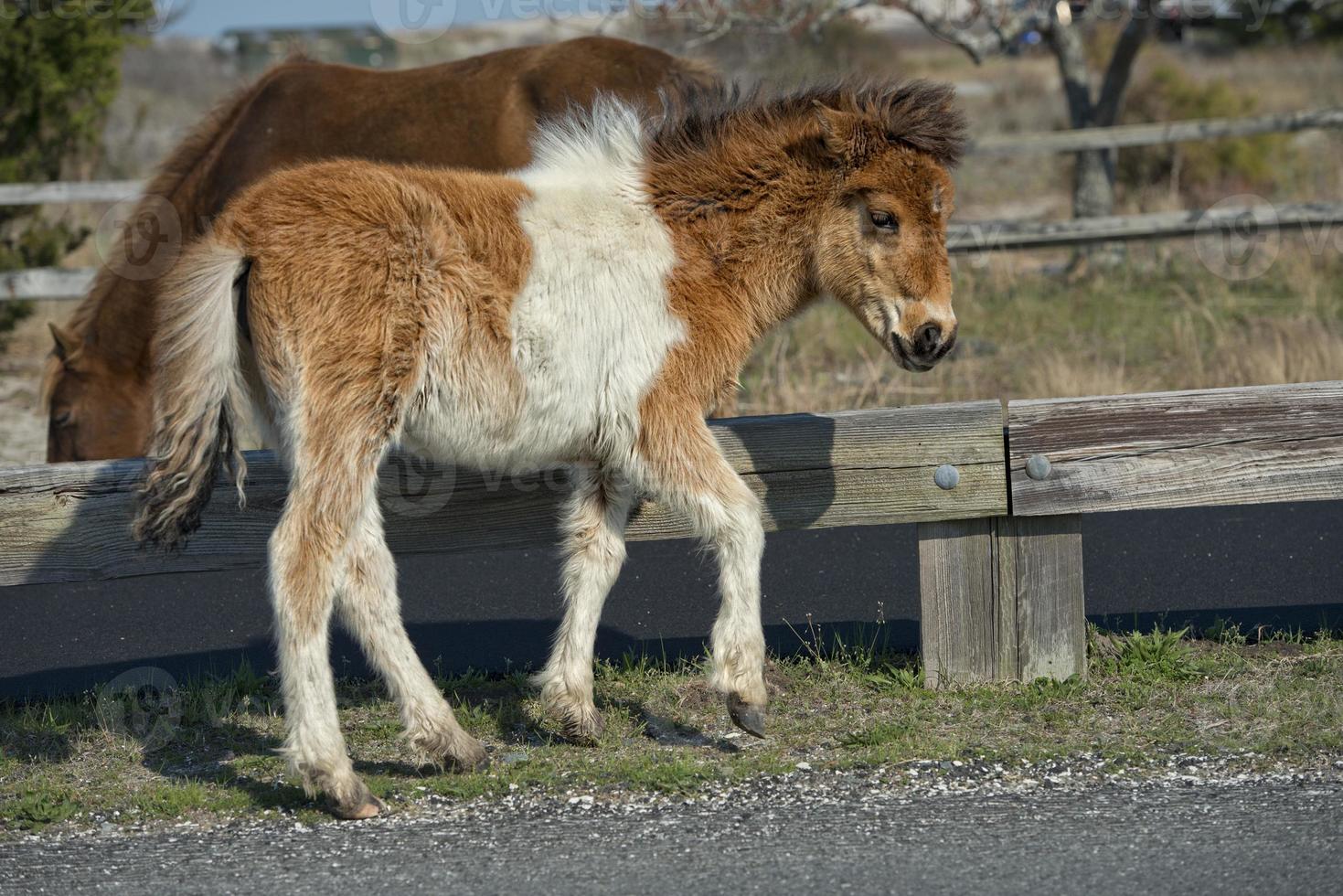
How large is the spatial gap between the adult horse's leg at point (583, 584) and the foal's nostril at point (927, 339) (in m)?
1.09

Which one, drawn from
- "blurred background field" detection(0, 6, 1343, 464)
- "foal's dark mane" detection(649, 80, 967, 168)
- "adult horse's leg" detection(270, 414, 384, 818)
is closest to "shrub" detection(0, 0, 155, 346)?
"blurred background field" detection(0, 6, 1343, 464)

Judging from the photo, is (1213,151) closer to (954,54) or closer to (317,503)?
(317,503)

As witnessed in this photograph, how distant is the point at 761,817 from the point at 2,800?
2.36 m

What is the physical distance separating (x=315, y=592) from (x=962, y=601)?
2340 millimetres

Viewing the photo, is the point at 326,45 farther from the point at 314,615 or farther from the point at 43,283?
the point at 314,615

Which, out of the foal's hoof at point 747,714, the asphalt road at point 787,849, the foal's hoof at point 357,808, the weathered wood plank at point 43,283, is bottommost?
the asphalt road at point 787,849

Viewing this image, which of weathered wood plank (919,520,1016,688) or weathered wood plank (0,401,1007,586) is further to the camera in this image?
weathered wood plank (919,520,1016,688)

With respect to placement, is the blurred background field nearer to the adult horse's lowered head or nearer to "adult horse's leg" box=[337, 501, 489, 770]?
the adult horse's lowered head

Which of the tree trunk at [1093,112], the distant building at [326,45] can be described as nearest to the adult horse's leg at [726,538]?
the tree trunk at [1093,112]

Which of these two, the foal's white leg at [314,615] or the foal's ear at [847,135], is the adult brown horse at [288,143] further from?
the foal's white leg at [314,615]

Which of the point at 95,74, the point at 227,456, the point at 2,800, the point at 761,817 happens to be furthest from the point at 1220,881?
the point at 95,74

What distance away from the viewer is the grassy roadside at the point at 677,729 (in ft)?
14.2

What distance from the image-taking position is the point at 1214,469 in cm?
500

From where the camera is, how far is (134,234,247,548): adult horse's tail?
4.07 meters
